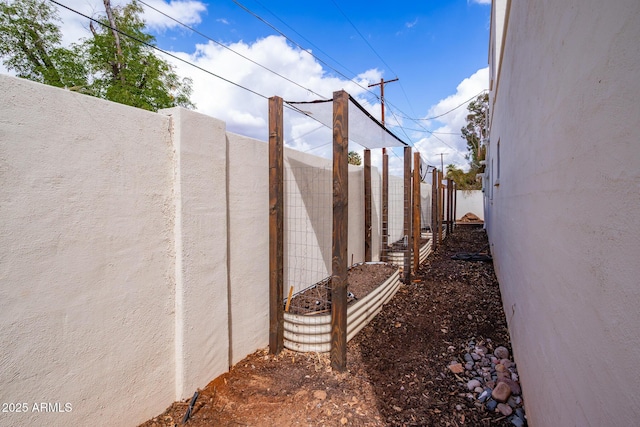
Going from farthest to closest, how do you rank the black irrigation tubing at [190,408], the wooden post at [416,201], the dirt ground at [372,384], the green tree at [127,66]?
1. the green tree at [127,66]
2. the wooden post at [416,201]
3. the dirt ground at [372,384]
4. the black irrigation tubing at [190,408]

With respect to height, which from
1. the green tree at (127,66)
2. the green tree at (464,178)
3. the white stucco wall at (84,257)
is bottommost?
the white stucco wall at (84,257)

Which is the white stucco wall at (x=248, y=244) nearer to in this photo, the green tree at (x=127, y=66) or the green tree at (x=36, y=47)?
the green tree at (x=127, y=66)

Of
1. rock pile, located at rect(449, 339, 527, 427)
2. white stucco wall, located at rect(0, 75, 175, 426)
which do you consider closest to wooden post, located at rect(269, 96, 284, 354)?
white stucco wall, located at rect(0, 75, 175, 426)

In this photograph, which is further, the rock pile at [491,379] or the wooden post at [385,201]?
the wooden post at [385,201]

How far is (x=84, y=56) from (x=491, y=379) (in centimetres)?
1513

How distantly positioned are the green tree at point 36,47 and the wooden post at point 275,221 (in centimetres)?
1166

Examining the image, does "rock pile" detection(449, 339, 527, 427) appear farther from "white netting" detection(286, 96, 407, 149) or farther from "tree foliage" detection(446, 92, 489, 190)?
"tree foliage" detection(446, 92, 489, 190)

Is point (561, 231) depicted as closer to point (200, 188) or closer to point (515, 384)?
point (515, 384)

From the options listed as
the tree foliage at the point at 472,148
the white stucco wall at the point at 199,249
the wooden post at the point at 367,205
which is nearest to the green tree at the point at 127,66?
the wooden post at the point at 367,205

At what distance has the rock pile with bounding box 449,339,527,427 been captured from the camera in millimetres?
2303

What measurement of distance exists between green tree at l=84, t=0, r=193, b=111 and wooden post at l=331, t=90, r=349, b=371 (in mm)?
10039

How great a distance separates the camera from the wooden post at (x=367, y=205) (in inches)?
233

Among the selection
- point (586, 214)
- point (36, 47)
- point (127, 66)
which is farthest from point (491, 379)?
point (36, 47)

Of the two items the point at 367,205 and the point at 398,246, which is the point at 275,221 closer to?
the point at 367,205
